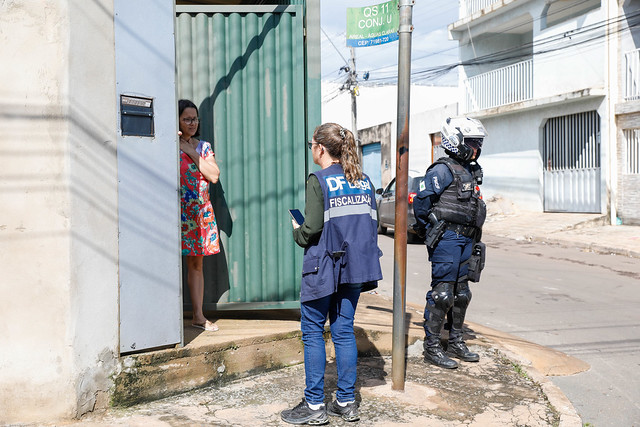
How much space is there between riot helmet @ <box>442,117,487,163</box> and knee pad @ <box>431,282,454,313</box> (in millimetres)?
988

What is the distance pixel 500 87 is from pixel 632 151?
594 centimetres

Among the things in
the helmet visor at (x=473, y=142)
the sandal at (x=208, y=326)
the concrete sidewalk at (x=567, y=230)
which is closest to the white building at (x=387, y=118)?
the concrete sidewalk at (x=567, y=230)

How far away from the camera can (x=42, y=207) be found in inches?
135

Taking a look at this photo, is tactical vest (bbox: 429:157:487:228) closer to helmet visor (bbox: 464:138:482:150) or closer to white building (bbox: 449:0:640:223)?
helmet visor (bbox: 464:138:482:150)

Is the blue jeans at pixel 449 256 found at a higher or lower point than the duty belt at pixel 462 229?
lower

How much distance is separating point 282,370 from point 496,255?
327 inches

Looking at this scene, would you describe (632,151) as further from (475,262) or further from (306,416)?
(306,416)

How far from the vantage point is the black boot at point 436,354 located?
469 cm

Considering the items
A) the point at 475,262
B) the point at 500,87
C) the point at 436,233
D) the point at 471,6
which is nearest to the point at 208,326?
the point at 436,233

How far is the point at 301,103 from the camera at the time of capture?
4.88 metres

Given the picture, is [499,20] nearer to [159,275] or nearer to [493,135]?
[493,135]

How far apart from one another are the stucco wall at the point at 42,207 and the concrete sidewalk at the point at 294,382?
32 centimetres

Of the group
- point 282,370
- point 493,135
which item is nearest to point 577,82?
point 493,135

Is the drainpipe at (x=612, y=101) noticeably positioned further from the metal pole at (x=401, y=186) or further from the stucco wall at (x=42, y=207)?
the stucco wall at (x=42, y=207)
